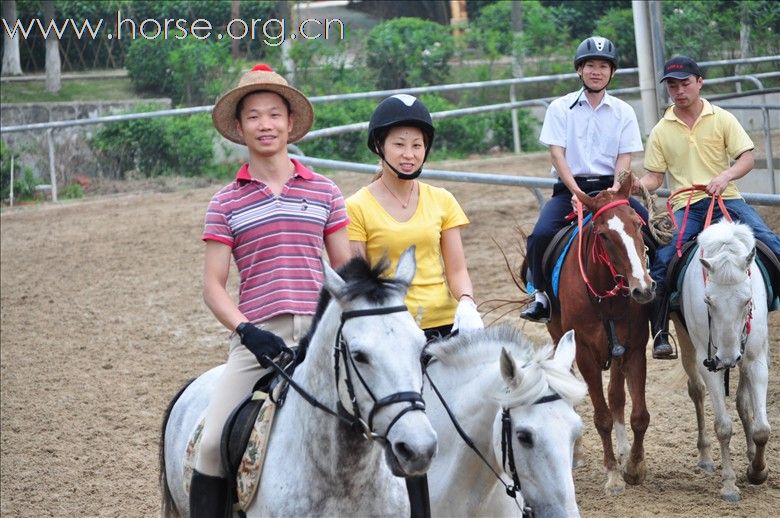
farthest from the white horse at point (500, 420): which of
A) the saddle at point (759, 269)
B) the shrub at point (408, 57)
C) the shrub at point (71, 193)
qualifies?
the shrub at point (408, 57)

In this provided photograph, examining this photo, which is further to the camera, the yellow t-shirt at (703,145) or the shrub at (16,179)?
the shrub at (16,179)

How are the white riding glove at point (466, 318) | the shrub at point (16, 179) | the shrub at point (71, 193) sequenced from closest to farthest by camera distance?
the white riding glove at point (466, 318) → the shrub at point (16, 179) → the shrub at point (71, 193)

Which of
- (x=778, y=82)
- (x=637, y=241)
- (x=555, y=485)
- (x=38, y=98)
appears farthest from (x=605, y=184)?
(x=38, y=98)

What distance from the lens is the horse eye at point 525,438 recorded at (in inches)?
153

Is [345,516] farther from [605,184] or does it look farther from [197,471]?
[605,184]

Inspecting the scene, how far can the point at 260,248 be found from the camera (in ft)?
13.6

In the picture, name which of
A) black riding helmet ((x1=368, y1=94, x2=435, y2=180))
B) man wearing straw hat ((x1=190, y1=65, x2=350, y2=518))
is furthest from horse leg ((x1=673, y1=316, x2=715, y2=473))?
man wearing straw hat ((x1=190, y1=65, x2=350, y2=518))

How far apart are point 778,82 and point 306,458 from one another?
33.6ft

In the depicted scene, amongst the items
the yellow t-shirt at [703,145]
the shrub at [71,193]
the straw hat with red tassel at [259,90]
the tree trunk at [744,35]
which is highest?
the tree trunk at [744,35]

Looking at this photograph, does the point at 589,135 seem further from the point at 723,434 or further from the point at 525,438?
the point at 525,438

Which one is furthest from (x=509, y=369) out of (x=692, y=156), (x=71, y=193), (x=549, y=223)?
(x=71, y=193)

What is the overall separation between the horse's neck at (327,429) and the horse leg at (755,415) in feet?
11.7

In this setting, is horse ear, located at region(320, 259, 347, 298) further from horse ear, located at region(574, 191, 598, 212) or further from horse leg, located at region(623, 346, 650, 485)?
horse leg, located at region(623, 346, 650, 485)

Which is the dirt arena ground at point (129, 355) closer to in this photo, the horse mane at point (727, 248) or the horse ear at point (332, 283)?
the horse mane at point (727, 248)
